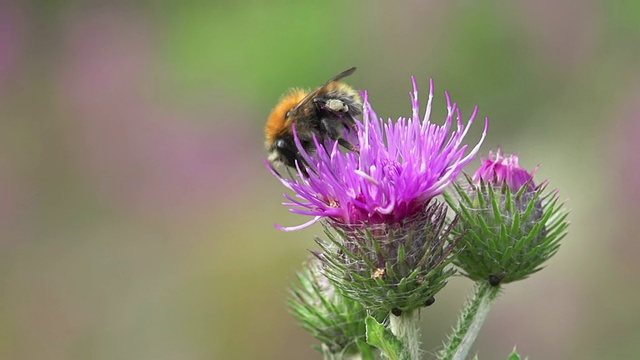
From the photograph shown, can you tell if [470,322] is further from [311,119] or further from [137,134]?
[137,134]

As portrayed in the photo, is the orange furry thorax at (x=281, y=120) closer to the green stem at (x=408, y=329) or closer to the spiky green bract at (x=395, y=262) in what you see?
the spiky green bract at (x=395, y=262)

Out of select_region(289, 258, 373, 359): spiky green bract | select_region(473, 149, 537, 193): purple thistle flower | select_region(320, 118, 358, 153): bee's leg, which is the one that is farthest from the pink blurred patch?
select_region(473, 149, 537, 193): purple thistle flower

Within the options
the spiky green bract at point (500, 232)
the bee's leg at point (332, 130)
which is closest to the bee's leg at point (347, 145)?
the bee's leg at point (332, 130)

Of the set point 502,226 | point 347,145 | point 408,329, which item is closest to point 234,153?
point 347,145

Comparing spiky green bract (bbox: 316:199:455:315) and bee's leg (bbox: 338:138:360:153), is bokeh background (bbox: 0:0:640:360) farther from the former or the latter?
spiky green bract (bbox: 316:199:455:315)

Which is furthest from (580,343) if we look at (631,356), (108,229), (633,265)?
(108,229)

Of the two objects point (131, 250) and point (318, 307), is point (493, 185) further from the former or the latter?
point (131, 250)
